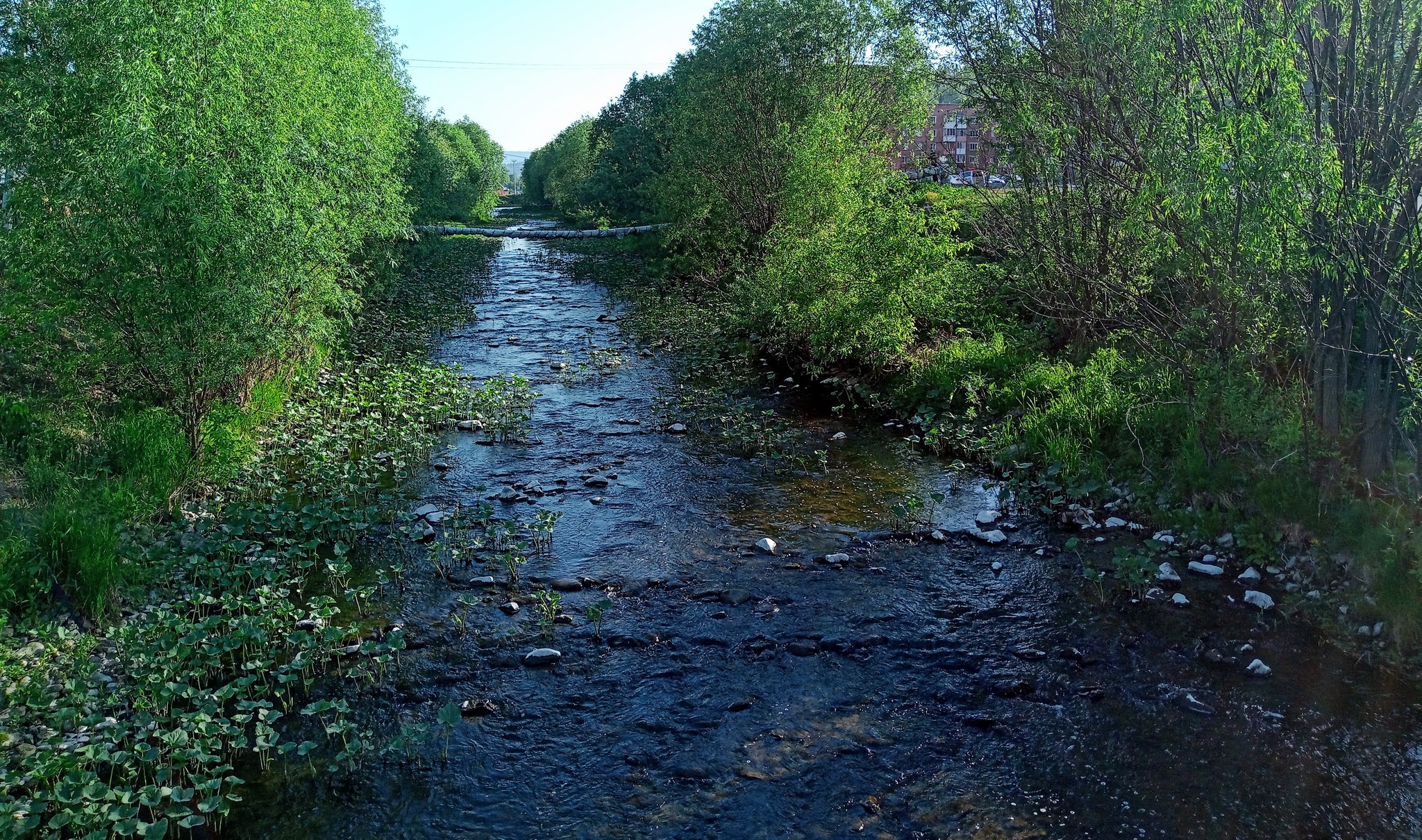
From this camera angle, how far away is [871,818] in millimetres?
7023

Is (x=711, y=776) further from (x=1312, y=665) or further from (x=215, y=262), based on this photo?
(x=215, y=262)

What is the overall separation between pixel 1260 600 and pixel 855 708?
16.9 ft

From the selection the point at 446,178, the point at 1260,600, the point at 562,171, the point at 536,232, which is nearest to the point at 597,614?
the point at 1260,600

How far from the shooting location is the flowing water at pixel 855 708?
7.07m

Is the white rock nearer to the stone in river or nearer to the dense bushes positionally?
the stone in river

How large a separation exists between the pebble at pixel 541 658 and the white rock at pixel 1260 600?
7.89 m

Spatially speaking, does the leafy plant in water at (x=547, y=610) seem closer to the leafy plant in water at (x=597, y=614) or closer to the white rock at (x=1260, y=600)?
the leafy plant in water at (x=597, y=614)

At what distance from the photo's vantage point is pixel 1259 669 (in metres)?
8.77

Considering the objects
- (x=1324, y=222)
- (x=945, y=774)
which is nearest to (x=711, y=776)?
(x=945, y=774)

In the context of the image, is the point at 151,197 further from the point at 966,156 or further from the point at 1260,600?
the point at 966,156

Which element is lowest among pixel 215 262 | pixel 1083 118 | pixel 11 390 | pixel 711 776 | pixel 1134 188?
pixel 711 776

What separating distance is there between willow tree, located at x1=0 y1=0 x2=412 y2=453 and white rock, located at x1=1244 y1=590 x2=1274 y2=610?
1447 centimetres

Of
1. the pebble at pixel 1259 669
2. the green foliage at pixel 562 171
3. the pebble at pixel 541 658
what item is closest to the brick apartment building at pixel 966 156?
the pebble at pixel 1259 669

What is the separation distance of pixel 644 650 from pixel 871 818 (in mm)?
3374
